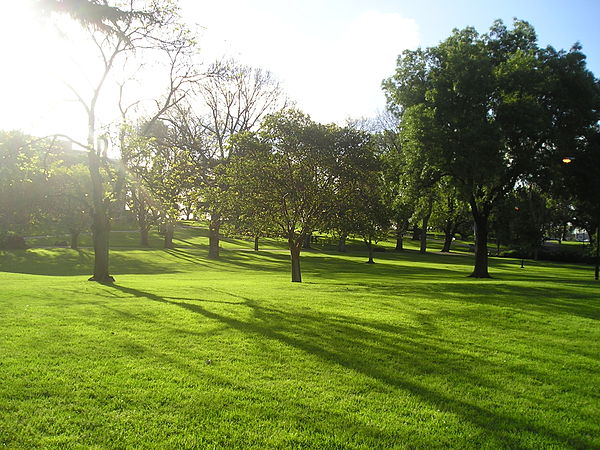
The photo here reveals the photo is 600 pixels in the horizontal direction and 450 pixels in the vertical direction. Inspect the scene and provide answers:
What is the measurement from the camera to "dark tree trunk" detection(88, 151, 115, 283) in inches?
745

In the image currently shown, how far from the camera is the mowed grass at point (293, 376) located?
15.1 feet

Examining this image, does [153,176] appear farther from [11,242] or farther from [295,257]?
[11,242]

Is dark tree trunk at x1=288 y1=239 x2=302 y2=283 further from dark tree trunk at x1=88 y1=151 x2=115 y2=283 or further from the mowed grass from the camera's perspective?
the mowed grass

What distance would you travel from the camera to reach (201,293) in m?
15.4

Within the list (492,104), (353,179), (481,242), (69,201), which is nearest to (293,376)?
(353,179)

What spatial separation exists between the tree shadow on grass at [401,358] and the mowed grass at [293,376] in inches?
1.2

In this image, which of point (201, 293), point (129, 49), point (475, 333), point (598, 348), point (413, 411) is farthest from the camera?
point (129, 49)

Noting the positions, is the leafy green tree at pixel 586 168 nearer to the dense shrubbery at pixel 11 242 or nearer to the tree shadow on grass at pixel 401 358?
the tree shadow on grass at pixel 401 358

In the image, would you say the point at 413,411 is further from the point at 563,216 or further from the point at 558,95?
the point at 563,216

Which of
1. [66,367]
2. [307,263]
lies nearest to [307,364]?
[66,367]

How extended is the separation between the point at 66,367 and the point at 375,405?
13.9 feet

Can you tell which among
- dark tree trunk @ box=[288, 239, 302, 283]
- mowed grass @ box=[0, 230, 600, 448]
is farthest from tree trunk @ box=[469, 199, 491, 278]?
mowed grass @ box=[0, 230, 600, 448]

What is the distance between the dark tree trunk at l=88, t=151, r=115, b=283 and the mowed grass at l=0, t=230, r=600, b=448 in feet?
24.6

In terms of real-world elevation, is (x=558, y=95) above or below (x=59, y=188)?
above
